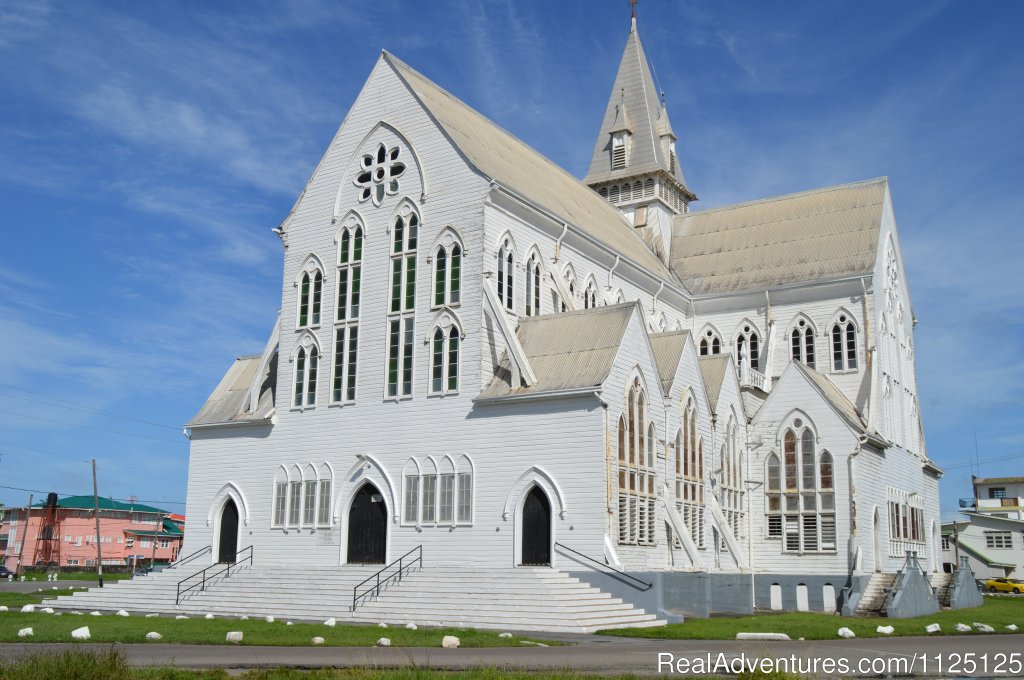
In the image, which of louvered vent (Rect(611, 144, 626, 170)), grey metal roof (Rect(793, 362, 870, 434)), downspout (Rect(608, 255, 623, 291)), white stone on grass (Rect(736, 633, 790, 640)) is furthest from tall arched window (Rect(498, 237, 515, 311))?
louvered vent (Rect(611, 144, 626, 170))

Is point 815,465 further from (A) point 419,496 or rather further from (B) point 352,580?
(B) point 352,580

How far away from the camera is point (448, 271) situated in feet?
122

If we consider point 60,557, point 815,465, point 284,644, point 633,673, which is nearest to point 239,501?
point 284,644

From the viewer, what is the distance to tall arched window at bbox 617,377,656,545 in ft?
109

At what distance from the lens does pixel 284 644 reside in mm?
21297

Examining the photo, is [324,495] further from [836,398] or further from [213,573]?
[836,398]

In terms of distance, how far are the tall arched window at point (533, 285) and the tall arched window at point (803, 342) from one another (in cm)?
1572

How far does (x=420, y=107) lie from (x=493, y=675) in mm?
28653

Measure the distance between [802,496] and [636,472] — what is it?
468 inches

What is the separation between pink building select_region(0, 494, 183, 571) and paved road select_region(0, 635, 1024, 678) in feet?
303

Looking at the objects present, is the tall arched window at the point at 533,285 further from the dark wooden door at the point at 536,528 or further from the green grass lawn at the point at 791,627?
the green grass lawn at the point at 791,627

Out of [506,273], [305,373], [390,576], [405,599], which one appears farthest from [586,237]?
[405,599]

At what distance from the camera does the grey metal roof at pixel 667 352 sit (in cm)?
3722

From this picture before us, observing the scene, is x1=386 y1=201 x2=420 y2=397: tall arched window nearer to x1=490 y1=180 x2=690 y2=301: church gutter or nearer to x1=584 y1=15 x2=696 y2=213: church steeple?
x1=490 y1=180 x2=690 y2=301: church gutter
